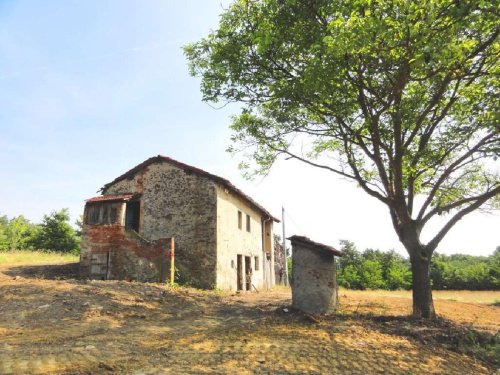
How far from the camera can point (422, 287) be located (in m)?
10.8

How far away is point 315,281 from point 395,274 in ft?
92.8

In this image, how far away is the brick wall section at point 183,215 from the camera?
60.0ft

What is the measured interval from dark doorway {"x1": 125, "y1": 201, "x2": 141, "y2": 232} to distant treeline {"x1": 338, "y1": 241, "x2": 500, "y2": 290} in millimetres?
21610

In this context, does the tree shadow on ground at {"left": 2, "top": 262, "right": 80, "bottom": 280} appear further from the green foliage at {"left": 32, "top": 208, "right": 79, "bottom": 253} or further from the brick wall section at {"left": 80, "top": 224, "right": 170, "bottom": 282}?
the green foliage at {"left": 32, "top": 208, "right": 79, "bottom": 253}

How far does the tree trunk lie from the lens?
417 inches

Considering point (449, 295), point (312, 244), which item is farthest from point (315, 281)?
point (449, 295)

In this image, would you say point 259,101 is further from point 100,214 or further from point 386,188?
point 100,214

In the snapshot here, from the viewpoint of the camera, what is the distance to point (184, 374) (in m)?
5.21

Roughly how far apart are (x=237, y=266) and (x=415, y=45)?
16.3 m

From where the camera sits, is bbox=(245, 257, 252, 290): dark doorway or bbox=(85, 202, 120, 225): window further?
bbox=(245, 257, 252, 290): dark doorway

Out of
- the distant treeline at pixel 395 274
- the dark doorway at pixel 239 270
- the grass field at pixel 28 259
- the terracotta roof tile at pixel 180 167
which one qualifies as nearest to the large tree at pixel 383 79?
the terracotta roof tile at pixel 180 167

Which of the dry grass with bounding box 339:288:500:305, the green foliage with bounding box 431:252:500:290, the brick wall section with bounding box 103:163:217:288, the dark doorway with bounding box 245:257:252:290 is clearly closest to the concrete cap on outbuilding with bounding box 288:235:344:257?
the brick wall section with bounding box 103:163:217:288

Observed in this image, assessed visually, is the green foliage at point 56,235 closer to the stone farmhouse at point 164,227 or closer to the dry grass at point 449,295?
the stone farmhouse at point 164,227

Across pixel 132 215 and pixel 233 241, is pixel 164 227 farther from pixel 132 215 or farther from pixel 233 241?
pixel 233 241
